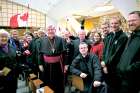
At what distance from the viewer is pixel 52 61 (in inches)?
189

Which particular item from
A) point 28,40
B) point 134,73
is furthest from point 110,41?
point 28,40

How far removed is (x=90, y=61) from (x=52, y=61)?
103 centimetres

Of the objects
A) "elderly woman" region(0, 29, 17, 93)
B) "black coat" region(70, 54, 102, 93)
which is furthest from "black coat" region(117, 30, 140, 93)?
"elderly woman" region(0, 29, 17, 93)

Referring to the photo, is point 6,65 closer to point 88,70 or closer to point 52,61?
point 52,61

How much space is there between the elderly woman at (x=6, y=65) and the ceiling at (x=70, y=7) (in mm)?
9117

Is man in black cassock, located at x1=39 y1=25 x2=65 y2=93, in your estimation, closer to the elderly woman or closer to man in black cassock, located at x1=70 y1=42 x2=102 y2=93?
Result: man in black cassock, located at x1=70 y1=42 x2=102 y2=93

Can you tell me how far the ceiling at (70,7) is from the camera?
14.1 metres

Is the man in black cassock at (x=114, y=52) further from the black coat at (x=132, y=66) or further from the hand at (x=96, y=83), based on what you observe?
the black coat at (x=132, y=66)

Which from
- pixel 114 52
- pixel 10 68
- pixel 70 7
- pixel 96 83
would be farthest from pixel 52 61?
pixel 70 7

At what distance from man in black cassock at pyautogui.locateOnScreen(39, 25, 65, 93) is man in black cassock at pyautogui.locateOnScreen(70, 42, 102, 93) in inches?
29.0

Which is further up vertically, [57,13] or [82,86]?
[57,13]

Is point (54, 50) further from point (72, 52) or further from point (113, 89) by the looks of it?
point (113, 89)

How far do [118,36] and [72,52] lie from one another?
198cm

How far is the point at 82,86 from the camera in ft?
12.0
